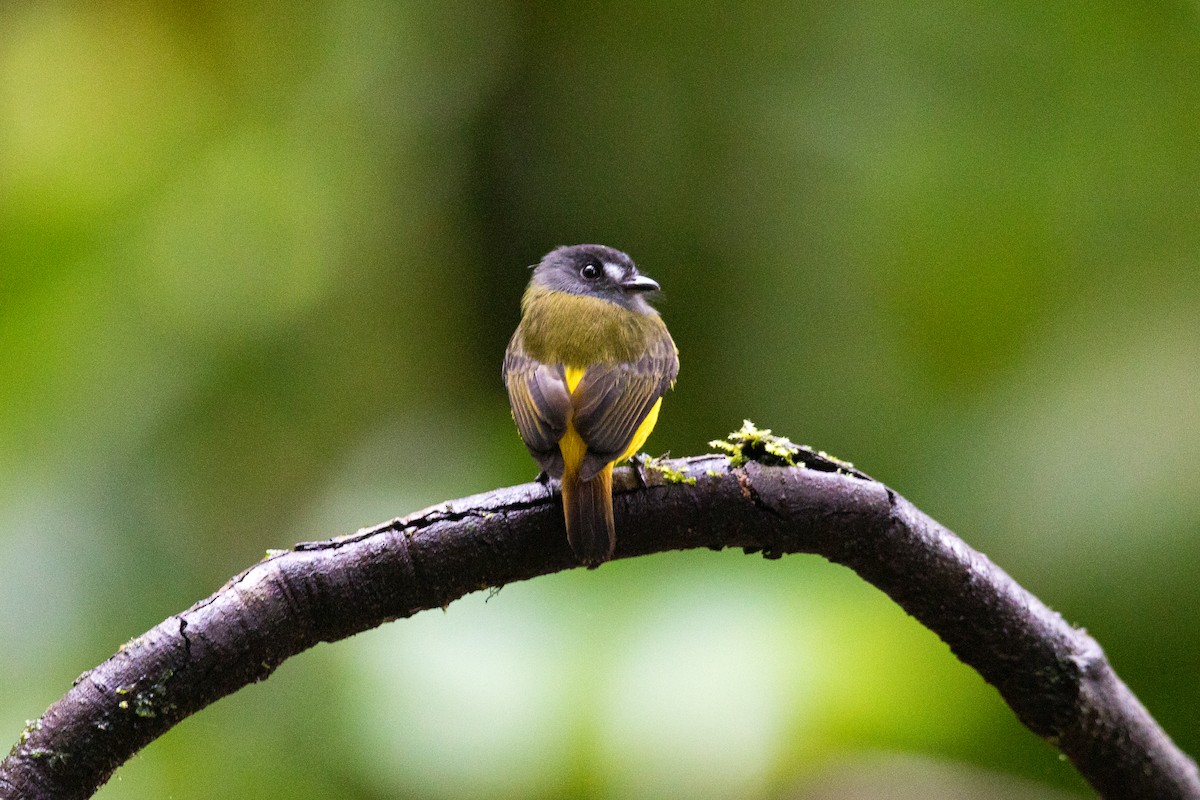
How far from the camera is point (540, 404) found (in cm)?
221

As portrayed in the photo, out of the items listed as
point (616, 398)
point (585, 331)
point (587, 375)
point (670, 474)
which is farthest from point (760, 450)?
point (585, 331)

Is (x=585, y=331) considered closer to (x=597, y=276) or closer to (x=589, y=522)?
(x=597, y=276)

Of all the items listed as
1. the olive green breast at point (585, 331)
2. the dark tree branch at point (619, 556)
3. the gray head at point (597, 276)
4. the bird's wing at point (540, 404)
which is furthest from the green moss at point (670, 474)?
the gray head at point (597, 276)

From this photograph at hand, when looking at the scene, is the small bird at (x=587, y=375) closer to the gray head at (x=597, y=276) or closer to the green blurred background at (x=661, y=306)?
the gray head at (x=597, y=276)

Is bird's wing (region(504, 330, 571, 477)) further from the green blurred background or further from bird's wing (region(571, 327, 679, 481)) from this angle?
the green blurred background

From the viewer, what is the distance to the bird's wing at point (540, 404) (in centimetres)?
209

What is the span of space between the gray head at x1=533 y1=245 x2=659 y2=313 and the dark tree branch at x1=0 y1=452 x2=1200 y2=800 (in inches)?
41.1

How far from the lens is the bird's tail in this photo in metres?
1.79

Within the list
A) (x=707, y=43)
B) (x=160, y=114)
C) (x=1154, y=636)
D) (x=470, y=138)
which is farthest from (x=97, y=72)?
(x=1154, y=636)

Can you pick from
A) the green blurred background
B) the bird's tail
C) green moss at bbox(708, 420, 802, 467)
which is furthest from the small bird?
the green blurred background

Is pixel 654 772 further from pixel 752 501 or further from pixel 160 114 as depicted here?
pixel 160 114

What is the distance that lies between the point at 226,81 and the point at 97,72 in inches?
17.5

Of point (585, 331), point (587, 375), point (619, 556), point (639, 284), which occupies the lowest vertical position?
point (619, 556)

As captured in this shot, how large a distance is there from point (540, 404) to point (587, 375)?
192mm
